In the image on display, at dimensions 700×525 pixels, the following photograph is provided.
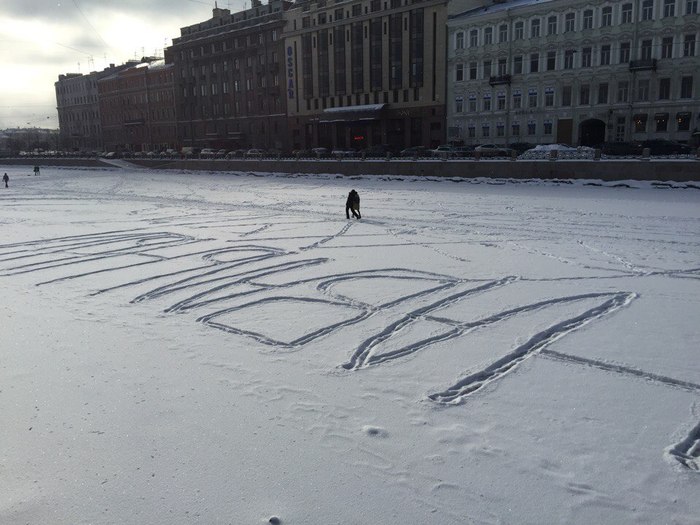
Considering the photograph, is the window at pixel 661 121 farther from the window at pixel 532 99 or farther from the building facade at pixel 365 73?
the building facade at pixel 365 73

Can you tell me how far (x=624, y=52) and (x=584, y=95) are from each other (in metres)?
4.02

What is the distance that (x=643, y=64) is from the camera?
41.7 metres

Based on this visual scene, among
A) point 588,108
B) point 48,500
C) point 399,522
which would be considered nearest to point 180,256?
point 48,500

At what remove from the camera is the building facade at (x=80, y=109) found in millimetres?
104438

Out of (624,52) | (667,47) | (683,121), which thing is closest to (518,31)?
(624,52)

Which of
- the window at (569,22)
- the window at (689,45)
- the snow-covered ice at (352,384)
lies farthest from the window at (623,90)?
the snow-covered ice at (352,384)

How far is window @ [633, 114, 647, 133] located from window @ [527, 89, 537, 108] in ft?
Answer: 26.5

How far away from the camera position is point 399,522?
4.00 meters

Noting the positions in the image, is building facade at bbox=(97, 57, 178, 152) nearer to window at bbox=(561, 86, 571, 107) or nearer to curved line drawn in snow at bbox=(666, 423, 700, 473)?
window at bbox=(561, 86, 571, 107)

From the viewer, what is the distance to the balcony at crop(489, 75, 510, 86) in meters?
48.4

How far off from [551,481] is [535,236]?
12112 millimetres

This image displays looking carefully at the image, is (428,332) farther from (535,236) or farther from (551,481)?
(535,236)

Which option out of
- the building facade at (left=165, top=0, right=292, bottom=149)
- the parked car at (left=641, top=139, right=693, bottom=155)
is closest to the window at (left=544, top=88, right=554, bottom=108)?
the parked car at (left=641, top=139, right=693, bottom=155)

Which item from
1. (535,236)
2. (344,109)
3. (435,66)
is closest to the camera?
(535,236)
